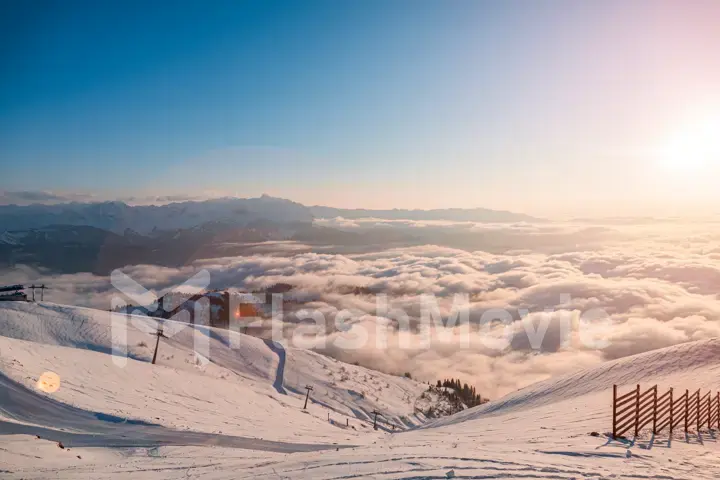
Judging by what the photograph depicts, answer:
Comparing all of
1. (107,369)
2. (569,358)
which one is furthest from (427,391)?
(107,369)

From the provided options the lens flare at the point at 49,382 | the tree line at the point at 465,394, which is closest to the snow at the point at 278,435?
the lens flare at the point at 49,382

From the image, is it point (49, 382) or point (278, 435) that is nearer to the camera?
point (278, 435)

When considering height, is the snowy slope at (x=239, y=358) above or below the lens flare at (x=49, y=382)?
below

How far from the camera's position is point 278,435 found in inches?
958

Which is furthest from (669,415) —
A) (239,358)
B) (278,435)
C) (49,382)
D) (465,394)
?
(465,394)

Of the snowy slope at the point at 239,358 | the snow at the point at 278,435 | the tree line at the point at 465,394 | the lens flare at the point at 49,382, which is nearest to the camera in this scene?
the snow at the point at 278,435

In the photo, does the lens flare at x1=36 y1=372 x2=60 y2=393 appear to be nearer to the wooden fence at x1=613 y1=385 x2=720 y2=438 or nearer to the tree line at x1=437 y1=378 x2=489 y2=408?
the wooden fence at x1=613 y1=385 x2=720 y2=438

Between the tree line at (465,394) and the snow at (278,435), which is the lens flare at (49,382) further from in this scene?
the tree line at (465,394)

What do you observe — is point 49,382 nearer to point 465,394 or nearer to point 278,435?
point 278,435

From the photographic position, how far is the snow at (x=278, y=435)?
11.3m

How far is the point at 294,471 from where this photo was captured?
11289 mm

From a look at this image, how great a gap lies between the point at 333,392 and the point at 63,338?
5772cm

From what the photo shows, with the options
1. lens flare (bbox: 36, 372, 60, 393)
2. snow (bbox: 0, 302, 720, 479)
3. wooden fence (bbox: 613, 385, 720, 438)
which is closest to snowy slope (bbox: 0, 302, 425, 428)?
snow (bbox: 0, 302, 720, 479)

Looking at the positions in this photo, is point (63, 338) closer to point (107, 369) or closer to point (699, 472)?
point (107, 369)
